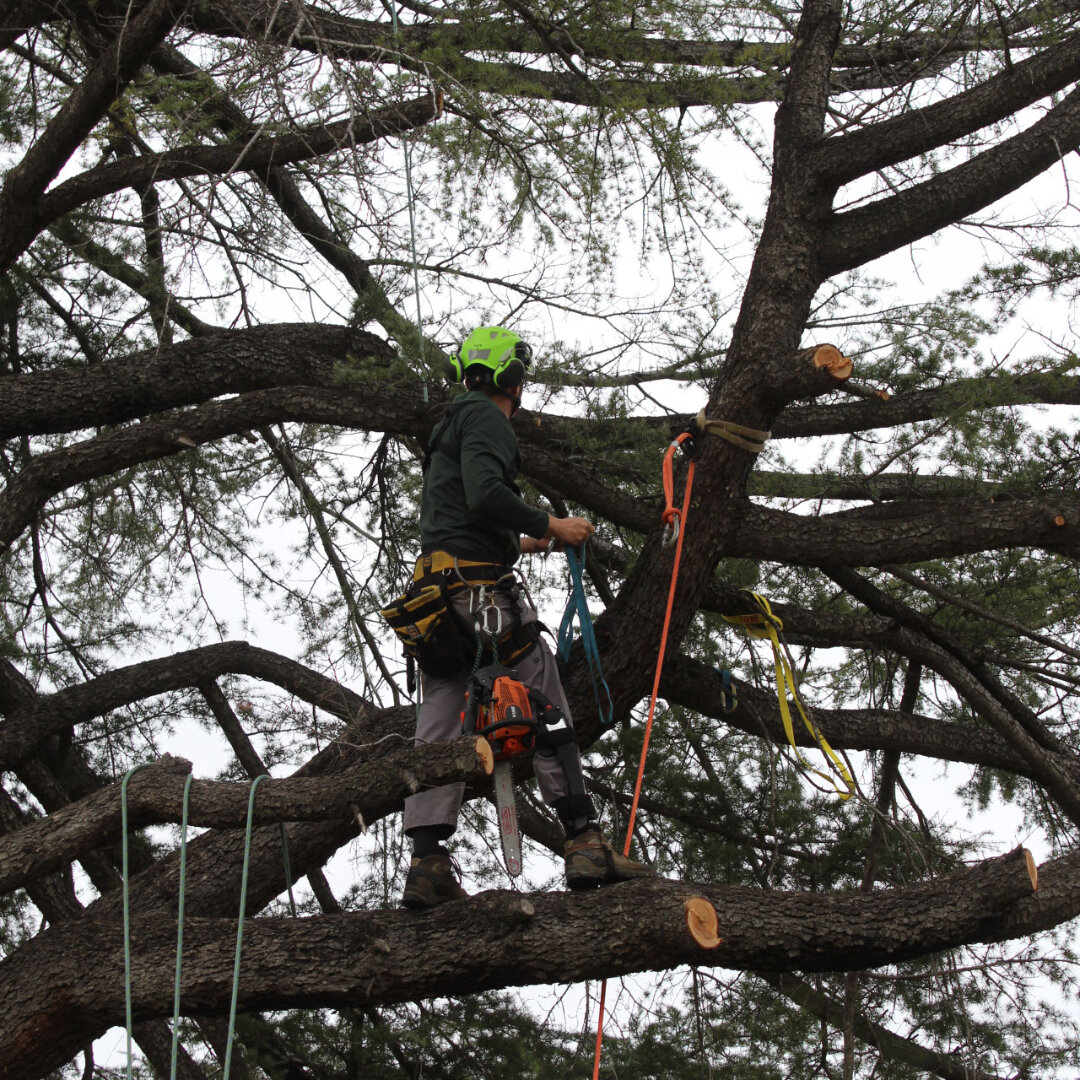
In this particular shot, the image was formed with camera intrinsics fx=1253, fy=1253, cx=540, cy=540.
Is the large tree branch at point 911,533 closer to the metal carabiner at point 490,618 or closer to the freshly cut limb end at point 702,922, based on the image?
the metal carabiner at point 490,618

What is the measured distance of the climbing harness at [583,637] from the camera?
159 inches

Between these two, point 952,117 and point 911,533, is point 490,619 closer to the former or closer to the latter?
point 911,533

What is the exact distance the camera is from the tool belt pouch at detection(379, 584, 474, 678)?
368 centimetres

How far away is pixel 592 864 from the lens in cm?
357

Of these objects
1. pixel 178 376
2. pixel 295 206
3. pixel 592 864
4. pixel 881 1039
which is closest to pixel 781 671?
pixel 592 864

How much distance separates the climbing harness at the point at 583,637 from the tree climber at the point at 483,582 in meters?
0.11

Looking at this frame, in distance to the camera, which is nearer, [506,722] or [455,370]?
[506,722]

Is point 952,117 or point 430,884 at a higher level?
point 952,117

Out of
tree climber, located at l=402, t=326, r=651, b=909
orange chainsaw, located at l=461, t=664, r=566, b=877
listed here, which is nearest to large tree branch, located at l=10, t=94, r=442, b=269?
tree climber, located at l=402, t=326, r=651, b=909

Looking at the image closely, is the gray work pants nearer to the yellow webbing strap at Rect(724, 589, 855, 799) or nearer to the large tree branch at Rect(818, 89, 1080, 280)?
the yellow webbing strap at Rect(724, 589, 855, 799)

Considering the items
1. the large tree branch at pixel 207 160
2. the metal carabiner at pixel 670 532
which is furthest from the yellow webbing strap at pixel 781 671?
Result: the large tree branch at pixel 207 160

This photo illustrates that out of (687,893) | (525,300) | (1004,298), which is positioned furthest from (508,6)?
(687,893)

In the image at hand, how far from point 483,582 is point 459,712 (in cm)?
41

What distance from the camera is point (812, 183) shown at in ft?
15.8
